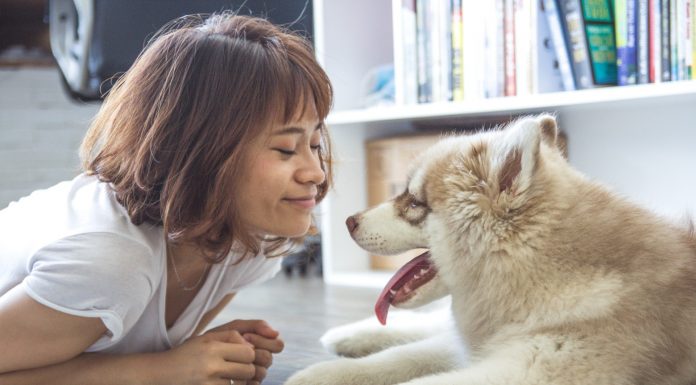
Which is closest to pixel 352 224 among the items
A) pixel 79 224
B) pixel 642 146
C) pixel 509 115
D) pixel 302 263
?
pixel 79 224

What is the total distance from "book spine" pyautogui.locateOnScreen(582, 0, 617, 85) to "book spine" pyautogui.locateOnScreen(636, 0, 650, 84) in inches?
4.3

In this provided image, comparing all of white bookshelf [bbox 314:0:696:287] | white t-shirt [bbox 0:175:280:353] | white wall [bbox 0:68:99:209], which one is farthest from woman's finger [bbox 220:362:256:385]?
white wall [bbox 0:68:99:209]

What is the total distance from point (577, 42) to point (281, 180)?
4.24 ft

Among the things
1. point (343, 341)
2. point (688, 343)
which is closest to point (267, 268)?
point (343, 341)

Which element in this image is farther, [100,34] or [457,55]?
[457,55]

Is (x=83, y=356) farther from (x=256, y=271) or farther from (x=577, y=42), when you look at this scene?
(x=577, y=42)

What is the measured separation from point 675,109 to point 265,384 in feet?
5.24

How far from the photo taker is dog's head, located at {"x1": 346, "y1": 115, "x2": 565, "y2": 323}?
1.13 m

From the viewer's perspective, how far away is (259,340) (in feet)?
4.59

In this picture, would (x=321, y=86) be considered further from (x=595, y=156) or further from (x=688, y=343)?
(x=595, y=156)

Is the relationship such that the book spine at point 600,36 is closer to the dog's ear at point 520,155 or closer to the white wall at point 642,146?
the white wall at point 642,146

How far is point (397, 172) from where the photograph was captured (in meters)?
2.63

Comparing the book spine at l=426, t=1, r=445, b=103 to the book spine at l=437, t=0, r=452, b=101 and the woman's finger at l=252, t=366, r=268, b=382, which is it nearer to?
the book spine at l=437, t=0, r=452, b=101

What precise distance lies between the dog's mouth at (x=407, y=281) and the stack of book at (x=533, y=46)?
3.72 feet
